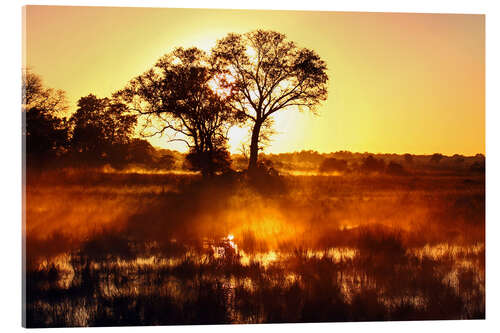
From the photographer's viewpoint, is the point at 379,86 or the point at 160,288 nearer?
the point at 160,288

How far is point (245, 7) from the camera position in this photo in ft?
25.9

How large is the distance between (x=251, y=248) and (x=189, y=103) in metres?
2.26

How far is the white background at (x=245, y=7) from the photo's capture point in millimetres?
7238

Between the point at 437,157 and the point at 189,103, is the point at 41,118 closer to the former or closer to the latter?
the point at 189,103

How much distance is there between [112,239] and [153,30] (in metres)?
2.82

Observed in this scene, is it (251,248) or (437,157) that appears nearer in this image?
(251,248)

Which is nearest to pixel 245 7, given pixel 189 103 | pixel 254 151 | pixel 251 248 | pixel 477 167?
pixel 189 103

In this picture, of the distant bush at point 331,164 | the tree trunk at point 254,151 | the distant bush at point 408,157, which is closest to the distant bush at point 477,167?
the distant bush at point 408,157

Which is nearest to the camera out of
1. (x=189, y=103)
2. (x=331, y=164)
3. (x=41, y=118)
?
(x=41, y=118)

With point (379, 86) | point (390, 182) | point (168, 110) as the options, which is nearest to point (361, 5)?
point (379, 86)

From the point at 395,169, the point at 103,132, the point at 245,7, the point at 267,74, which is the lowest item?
the point at 395,169

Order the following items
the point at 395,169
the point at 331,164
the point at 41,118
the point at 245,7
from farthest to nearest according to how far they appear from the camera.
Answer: the point at 395,169, the point at 331,164, the point at 245,7, the point at 41,118
